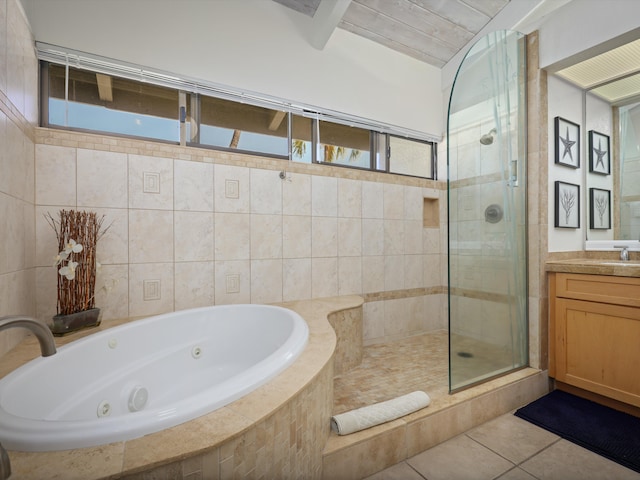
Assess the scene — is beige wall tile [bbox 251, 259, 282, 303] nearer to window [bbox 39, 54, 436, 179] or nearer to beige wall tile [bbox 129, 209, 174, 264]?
beige wall tile [bbox 129, 209, 174, 264]

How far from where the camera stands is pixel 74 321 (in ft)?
4.78

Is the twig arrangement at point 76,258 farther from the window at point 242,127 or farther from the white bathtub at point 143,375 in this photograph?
the window at point 242,127

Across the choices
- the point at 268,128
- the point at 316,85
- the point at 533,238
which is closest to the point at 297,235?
the point at 268,128

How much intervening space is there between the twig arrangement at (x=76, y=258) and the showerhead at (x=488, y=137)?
2254 mm

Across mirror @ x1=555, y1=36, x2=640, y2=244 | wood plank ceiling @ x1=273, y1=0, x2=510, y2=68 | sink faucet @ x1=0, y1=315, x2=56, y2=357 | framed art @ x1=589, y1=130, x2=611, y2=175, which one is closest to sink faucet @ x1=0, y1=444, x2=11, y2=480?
sink faucet @ x1=0, y1=315, x2=56, y2=357

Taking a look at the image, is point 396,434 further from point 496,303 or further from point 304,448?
point 496,303

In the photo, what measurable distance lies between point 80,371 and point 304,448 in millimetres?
984

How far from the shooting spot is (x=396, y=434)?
4.26 ft

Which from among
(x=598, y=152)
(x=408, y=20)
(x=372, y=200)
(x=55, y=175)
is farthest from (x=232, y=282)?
(x=598, y=152)

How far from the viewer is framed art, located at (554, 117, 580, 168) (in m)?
2.03

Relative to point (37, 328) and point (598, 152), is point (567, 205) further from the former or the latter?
point (37, 328)

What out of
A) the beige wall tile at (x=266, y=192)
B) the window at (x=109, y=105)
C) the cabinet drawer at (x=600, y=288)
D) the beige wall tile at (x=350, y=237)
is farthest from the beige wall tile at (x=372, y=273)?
the window at (x=109, y=105)

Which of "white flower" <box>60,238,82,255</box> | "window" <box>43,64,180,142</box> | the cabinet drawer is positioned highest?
"window" <box>43,64,180,142</box>

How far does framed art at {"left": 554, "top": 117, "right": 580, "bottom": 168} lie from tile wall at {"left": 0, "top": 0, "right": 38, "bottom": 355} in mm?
3094
